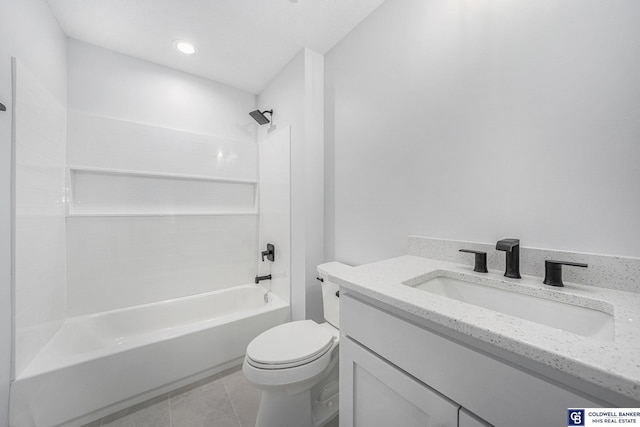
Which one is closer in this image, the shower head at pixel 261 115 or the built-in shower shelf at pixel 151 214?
the built-in shower shelf at pixel 151 214

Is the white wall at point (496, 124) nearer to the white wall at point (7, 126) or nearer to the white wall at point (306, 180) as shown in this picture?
the white wall at point (306, 180)

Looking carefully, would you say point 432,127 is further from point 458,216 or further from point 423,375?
point 423,375

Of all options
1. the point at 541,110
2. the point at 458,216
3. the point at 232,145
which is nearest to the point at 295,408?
the point at 458,216

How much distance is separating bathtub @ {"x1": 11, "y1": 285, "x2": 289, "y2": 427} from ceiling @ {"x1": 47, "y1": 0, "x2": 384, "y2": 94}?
2042mm

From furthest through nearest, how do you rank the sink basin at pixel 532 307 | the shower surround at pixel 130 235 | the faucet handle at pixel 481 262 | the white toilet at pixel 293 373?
the shower surround at pixel 130 235 < the white toilet at pixel 293 373 < the faucet handle at pixel 481 262 < the sink basin at pixel 532 307

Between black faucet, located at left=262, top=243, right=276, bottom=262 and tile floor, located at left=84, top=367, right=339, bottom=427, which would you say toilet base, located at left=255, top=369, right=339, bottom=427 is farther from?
black faucet, located at left=262, top=243, right=276, bottom=262

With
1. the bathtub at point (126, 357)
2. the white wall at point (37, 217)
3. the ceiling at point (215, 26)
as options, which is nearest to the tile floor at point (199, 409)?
the bathtub at point (126, 357)

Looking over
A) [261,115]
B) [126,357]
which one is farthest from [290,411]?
[261,115]

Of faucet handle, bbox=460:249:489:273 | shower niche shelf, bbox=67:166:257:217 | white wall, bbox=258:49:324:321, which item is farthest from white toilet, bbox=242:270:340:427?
shower niche shelf, bbox=67:166:257:217

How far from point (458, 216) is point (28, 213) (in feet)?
7.11

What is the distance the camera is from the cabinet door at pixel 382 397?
587 millimetres

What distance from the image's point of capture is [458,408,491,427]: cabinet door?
1.68ft

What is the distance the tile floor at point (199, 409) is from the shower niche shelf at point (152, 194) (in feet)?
4.38

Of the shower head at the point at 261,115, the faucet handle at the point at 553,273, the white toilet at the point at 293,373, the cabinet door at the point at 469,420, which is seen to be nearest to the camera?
the cabinet door at the point at 469,420
